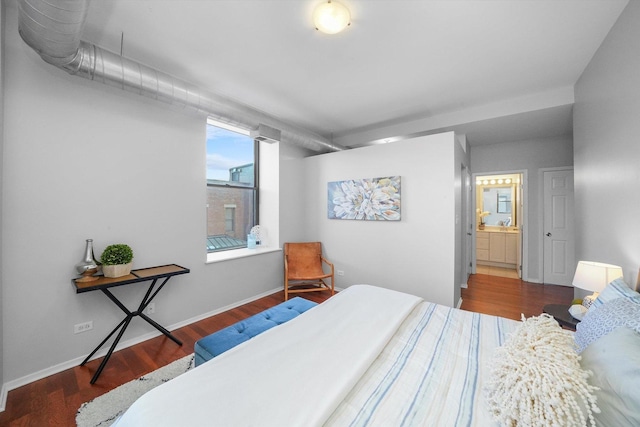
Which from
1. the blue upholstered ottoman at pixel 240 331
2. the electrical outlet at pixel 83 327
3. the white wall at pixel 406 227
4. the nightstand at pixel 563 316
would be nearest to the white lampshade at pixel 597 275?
the nightstand at pixel 563 316

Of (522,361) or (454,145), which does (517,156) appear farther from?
(522,361)

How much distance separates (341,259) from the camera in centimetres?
413

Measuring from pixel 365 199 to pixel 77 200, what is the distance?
3.28 meters

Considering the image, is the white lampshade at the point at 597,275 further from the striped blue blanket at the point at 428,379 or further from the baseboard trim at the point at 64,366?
the baseboard trim at the point at 64,366

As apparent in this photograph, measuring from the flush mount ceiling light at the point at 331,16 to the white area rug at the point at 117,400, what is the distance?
9.64 ft

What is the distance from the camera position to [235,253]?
3.70 metres

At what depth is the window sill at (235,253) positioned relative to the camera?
3.34 m

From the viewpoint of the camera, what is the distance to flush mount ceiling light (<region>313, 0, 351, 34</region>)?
1.69m

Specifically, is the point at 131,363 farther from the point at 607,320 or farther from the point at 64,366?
the point at 607,320

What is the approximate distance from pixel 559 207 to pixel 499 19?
162 inches

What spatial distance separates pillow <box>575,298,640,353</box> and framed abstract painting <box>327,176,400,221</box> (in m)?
2.33

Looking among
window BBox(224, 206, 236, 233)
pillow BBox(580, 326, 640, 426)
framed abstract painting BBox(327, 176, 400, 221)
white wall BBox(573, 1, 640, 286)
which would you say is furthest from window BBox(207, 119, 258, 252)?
white wall BBox(573, 1, 640, 286)

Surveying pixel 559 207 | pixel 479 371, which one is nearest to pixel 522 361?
pixel 479 371

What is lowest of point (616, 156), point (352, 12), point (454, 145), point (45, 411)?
point (45, 411)
